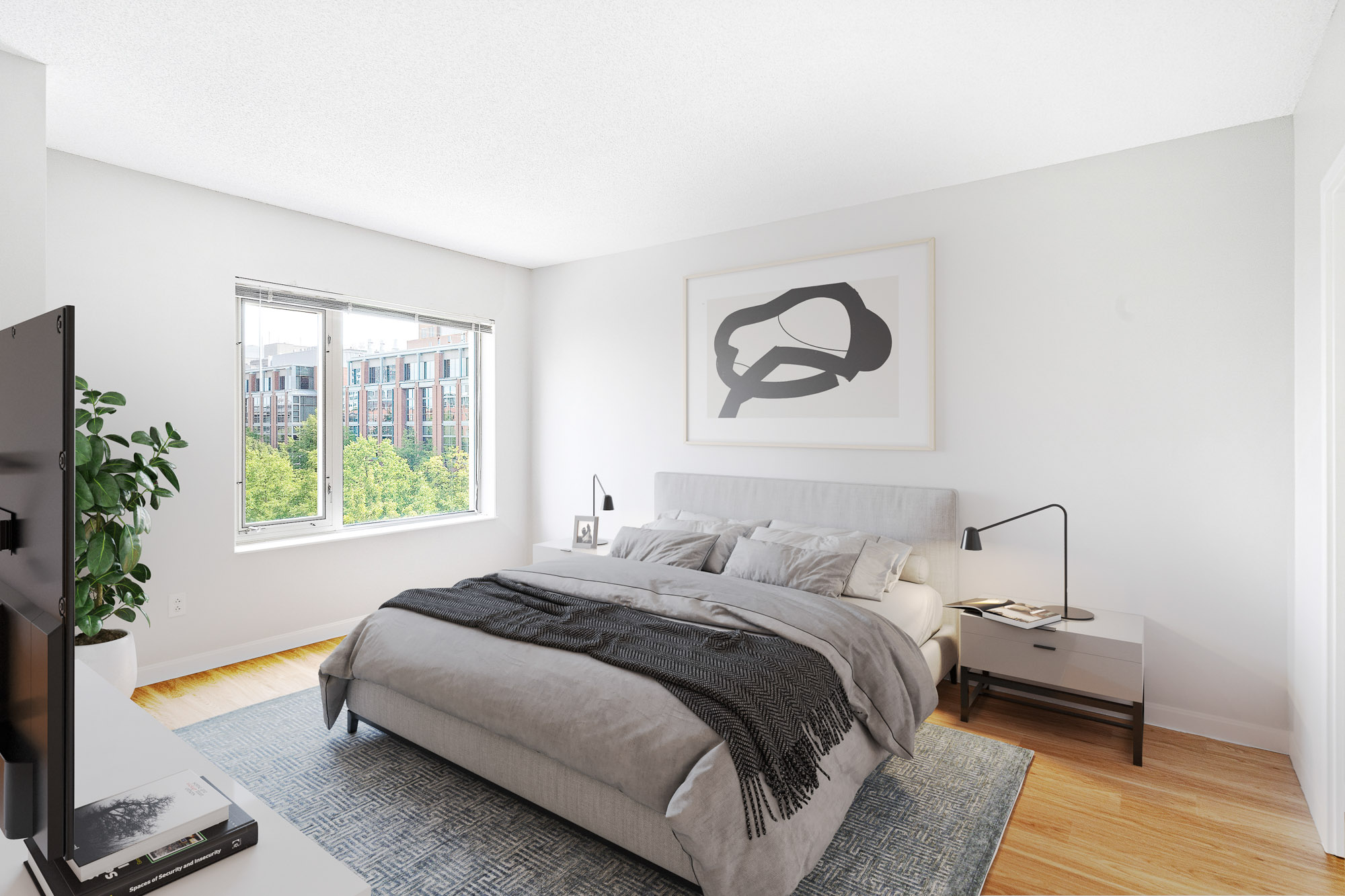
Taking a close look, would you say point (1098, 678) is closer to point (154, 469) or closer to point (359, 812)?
point (359, 812)

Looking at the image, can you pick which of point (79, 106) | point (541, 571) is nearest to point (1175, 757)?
point (541, 571)

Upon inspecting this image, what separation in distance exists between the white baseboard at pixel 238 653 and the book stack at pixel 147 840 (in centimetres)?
286

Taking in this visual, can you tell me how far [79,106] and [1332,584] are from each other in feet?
16.0

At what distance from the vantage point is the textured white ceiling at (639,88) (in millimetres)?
2137

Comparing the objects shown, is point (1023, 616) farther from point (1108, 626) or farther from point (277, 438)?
point (277, 438)

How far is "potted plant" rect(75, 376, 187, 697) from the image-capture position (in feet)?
9.32

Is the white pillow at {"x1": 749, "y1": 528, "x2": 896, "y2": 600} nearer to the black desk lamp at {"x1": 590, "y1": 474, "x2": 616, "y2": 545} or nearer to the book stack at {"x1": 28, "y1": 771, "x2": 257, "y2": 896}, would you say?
the black desk lamp at {"x1": 590, "y1": 474, "x2": 616, "y2": 545}

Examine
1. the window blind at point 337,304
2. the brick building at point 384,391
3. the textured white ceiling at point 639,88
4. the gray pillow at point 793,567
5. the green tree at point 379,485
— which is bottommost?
the gray pillow at point 793,567

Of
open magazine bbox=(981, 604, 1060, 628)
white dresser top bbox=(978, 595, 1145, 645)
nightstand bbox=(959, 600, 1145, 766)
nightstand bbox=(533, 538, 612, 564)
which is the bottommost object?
nightstand bbox=(959, 600, 1145, 766)

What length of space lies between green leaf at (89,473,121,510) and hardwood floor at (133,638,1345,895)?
100cm

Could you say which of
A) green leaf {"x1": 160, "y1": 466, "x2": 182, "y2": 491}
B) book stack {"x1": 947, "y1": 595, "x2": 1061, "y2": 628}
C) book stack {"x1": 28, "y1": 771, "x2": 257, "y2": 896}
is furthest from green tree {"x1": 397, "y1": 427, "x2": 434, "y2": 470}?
book stack {"x1": 28, "y1": 771, "x2": 257, "y2": 896}

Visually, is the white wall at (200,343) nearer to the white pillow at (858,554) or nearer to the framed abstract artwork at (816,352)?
the framed abstract artwork at (816,352)

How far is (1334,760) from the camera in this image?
2.14 metres

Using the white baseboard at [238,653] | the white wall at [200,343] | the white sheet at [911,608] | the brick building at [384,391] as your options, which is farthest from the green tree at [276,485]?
the white sheet at [911,608]
